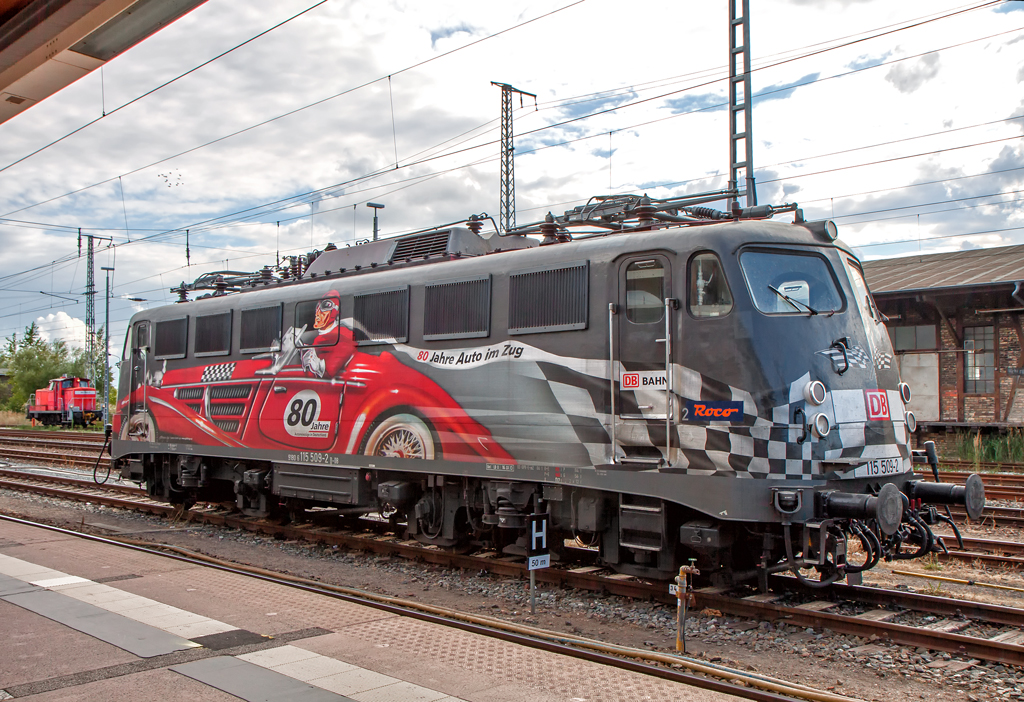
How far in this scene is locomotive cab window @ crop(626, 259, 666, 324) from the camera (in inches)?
320

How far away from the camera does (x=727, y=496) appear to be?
7.42 m

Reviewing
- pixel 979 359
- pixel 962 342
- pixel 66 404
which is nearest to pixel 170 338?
pixel 962 342

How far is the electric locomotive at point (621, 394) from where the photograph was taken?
749 cm

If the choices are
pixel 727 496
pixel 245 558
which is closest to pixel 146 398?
pixel 245 558

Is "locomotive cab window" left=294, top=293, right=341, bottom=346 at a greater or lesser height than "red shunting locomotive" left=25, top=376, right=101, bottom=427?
greater

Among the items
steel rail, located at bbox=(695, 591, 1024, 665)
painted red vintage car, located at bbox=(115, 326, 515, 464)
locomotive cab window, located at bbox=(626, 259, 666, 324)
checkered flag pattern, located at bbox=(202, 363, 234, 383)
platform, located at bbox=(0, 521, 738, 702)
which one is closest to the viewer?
platform, located at bbox=(0, 521, 738, 702)

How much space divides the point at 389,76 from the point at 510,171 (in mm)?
5516

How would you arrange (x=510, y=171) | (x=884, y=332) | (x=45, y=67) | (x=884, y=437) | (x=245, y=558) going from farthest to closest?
1. (x=510, y=171)
2. (x=245, y=558)
3. (x=884, y=332)
4. (x=884, y=437)
5. (x=45, y=67)

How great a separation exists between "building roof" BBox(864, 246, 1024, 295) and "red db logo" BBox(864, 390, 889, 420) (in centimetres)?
1529

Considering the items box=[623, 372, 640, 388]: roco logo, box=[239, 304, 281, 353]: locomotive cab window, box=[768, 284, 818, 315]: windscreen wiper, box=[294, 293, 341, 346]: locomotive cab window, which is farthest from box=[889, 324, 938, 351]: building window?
box=[623, 372, 640, 388]: roco logo

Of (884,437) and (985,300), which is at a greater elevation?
(985,300)

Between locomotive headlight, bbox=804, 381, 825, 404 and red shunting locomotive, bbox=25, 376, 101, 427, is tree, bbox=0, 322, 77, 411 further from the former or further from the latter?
A: locomotive headlight, bbox=804, 381, 825, 404

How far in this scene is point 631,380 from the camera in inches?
322

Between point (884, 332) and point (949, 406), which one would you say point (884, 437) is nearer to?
point (884, 332)
